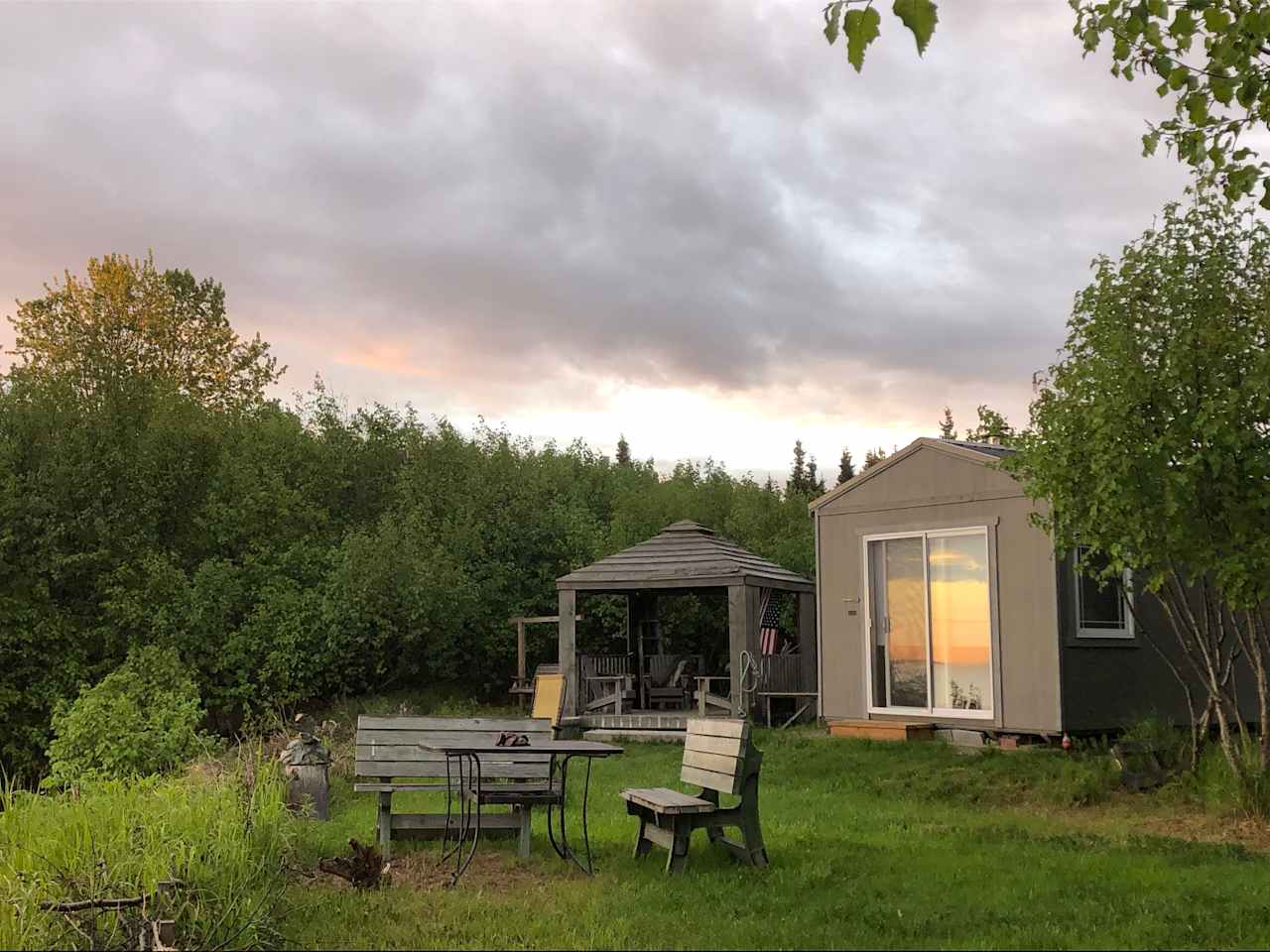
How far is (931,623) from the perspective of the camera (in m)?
13.6

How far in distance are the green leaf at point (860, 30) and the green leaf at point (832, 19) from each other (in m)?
0.04

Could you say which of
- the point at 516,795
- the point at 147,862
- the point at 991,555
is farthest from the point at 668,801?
the point at 991,555

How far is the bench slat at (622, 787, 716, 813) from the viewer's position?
721 centimetres

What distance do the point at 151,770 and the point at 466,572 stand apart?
10.00 metres

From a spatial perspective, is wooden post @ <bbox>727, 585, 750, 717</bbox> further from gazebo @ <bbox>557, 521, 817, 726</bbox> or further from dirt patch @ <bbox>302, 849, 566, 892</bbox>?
dirt patch @ <bbox>302, 849, 566, 892</bbox>

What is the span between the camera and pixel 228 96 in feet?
44.6

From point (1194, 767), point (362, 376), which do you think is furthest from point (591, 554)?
point (1194, 767)

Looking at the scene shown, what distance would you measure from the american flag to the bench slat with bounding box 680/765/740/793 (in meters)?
8.79

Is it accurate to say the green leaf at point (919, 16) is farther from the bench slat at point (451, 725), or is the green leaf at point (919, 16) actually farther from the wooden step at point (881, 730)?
the wooden step at point (881, 730)

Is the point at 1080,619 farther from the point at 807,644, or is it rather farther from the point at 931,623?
the point at 807,644

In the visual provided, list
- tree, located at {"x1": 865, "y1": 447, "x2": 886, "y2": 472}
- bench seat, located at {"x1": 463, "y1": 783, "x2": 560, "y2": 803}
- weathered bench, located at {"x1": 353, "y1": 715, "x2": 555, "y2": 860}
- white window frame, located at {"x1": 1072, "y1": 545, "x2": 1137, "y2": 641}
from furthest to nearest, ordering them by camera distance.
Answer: tree, located at {"x1": 865, "y1": 447, "x2": 886, "y2": 472} → white window frame, located at {"x1": 1072, "y1": 545, "x2": 1137, "y2": 641} → weathered bench, located at {"x1": 353, "y1": 715, "x2": 555, "y2": 860} → bench seat, located at {"x1": 463, "y1": 783, "x2": 560, "y2": 803}

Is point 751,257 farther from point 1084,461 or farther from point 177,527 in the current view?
point 177,527

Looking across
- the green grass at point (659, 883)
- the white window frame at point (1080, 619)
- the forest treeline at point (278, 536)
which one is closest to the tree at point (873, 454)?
the forest treeline at point (278, 536)

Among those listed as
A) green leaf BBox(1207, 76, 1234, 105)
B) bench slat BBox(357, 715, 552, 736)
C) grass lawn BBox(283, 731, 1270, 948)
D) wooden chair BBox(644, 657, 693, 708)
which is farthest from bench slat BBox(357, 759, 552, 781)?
wooden chair BBox(644, 657, 693, 708)
